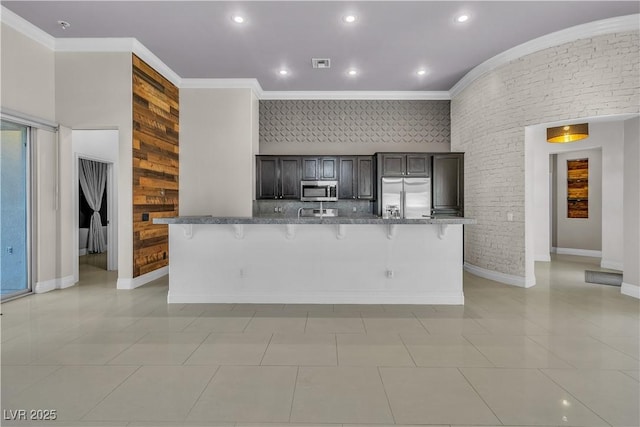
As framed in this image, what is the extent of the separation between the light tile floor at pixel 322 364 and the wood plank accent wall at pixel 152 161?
1316mm

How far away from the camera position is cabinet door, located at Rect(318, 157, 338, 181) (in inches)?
266

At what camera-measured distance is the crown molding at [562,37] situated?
13.7ft

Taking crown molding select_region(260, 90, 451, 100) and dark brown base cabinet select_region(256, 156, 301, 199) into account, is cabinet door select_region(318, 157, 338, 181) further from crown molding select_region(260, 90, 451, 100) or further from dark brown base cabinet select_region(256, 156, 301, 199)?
crown molding select_region(260, 90, 451, 100)

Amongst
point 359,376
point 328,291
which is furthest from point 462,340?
point 328,291

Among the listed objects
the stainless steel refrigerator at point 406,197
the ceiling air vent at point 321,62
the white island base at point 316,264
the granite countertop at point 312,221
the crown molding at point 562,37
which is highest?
the ceiling air vent at point 321,62

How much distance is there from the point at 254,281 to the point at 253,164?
3146 millimetres

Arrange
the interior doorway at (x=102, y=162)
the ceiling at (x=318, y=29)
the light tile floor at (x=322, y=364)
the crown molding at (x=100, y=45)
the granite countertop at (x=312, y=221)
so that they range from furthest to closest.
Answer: the interior doorway at (x=102, y=162), the crown molding at (x=100, y=45), the ceiling at (x=318, y=29), the granite countertop at (x=312, y=221), the light tile floor at (x=322, y=364)

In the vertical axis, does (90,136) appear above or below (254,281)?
above

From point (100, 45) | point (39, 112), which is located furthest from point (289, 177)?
point (39, 112)

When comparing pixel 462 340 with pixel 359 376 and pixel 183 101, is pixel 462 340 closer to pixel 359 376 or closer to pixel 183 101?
pixel 359 376

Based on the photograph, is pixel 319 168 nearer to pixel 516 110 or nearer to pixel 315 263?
pixel 315 263

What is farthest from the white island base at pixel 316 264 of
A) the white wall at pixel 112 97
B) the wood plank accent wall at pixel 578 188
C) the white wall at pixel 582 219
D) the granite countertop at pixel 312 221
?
the wood plank accent wall at pixel 578 188

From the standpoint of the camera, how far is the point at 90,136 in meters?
5.98

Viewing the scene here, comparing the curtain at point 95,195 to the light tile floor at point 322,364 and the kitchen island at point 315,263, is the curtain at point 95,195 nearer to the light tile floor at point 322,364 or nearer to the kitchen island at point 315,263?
the light tile floor at point 322,364
